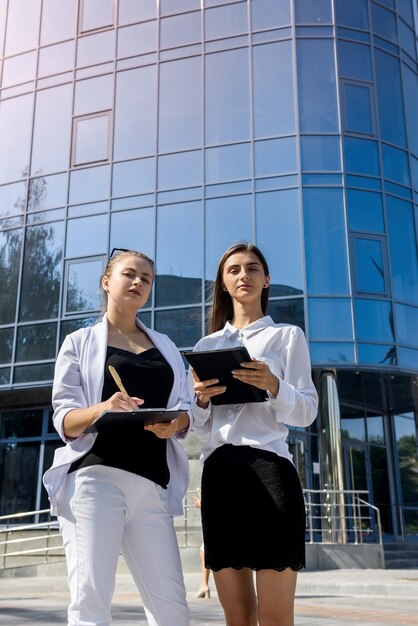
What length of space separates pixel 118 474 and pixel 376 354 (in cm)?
1418

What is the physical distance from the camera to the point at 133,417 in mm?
2637

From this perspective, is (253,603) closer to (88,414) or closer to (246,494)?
(246,494)

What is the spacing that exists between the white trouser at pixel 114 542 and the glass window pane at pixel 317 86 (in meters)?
16.1

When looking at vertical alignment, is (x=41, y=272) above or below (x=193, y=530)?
above

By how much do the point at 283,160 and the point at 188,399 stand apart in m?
15.3

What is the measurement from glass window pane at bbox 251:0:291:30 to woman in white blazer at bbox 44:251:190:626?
17292 mm

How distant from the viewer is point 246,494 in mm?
2721

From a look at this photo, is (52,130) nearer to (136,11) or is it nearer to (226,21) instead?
(136,11)

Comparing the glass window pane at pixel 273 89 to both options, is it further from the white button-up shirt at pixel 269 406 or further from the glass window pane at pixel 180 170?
the white button-up shirt at pixel 269 406

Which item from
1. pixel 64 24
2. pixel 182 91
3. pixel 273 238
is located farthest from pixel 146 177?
pixel 64 24

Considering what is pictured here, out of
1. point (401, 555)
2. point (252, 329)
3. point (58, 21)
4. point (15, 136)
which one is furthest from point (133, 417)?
point (58, 21)

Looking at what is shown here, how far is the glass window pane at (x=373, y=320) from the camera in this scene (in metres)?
16.3

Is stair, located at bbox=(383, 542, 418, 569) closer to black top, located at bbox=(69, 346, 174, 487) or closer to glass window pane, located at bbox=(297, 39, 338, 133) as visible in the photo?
glass window pane, located at bbox=(297, 39, 338, 133)

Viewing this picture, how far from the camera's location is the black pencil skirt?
104 inches
